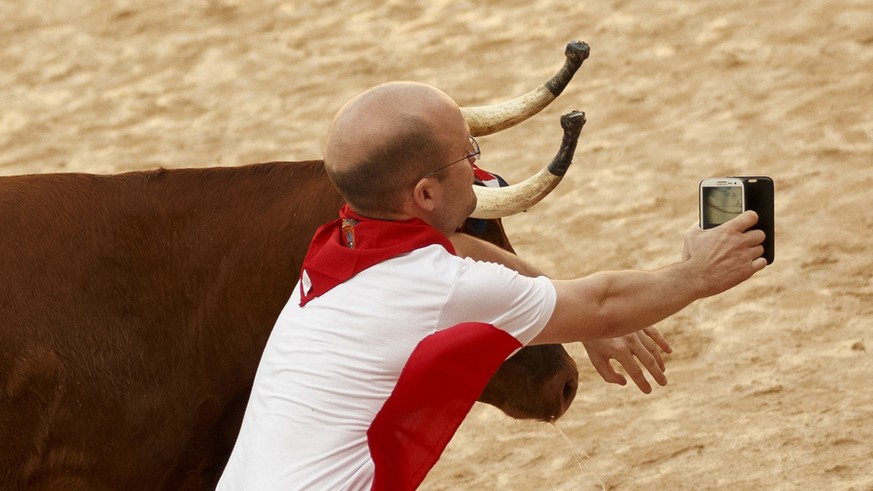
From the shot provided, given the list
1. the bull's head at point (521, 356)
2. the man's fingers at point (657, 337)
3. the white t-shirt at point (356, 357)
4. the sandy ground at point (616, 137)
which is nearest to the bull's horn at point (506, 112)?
the bull's head at point (521, 356)

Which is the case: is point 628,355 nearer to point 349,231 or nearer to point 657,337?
point 657,337

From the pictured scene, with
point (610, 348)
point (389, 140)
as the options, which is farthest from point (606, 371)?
point (389, 140)

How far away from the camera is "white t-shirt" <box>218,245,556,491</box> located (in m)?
2.63

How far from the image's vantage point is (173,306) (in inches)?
149

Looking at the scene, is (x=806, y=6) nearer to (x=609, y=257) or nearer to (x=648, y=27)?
(x=648, y=27)

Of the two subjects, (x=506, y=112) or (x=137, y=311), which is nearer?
(x=137, y=311)

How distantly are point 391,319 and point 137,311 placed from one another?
1315 millimetres

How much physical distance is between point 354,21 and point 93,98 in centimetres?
217

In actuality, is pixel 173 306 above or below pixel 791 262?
above

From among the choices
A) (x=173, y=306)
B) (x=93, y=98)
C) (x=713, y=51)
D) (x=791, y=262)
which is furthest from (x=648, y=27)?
(x=173, y=306)

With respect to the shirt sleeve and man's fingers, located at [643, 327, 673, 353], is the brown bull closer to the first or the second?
man's fingers, located at [643, 327, 673, 353]

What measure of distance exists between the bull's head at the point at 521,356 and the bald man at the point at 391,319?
772 mm

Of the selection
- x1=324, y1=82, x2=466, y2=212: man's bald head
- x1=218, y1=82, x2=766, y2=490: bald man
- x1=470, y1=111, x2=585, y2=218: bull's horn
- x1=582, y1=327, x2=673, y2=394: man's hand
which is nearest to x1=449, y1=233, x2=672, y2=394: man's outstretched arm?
x1=582, y1=327, x2=673, y2=394: man's hand

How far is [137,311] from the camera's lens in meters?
3.73
